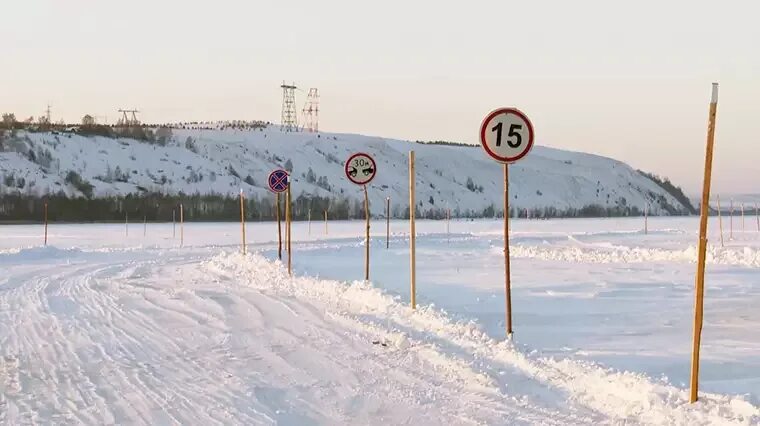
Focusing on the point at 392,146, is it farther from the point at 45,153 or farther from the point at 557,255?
the point at 557,255

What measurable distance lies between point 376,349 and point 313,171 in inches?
3695

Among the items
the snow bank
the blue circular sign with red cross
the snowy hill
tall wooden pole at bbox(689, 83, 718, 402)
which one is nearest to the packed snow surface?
tall wooden pole at bbox(689, 83, 718, 402)

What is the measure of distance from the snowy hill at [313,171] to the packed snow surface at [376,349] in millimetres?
63572

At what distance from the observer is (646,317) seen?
484 inches

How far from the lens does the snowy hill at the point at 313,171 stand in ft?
276

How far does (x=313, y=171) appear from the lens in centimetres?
10350

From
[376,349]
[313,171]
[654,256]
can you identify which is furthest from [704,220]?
[313,171]

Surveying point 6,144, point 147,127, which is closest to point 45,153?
point 6,144

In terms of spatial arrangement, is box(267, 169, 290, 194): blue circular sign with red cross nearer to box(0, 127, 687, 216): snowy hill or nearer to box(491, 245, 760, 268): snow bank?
box(491, 245, 760, 268): snow bank

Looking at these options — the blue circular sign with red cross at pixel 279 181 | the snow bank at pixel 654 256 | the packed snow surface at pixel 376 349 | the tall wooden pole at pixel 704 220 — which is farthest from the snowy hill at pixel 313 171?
the tall wooden pole at pixel 704 220

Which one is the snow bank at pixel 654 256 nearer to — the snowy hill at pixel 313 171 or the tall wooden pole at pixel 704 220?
the tall wooden pole at pixel 704 220

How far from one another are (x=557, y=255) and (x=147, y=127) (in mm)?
84578

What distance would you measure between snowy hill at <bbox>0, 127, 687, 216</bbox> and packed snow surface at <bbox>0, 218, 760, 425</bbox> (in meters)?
63.6

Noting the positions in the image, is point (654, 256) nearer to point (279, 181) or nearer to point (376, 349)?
point (279, 181)
